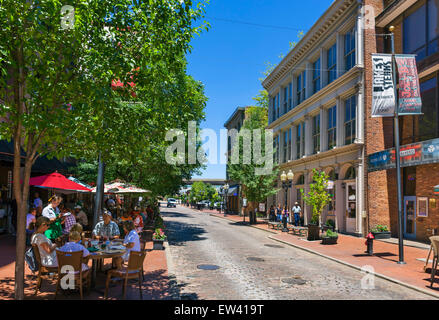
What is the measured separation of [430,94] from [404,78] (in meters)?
3.82

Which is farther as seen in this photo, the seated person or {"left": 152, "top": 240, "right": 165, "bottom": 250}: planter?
{"left": 152, "top": 240, "right": 165, "bottom": 250}: planter

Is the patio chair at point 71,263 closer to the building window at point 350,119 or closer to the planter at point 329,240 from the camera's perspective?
the planter at point 329,240

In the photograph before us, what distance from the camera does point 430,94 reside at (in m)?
18.7

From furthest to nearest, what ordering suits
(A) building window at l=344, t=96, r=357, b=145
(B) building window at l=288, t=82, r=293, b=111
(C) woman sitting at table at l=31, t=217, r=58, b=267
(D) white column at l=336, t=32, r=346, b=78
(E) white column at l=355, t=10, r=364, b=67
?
(B) building window at l=288, t=82, r=293, b=111
(D) white column at l=336, t=32, r=346, b=78
(A) building window at l=344, t=96, r=357, b=145
(E) white column at l=355, t=10, r=364, b=67
(C) woman sitting at table at l=31, t=217, r=58, b=267

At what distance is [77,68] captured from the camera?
7.09 m

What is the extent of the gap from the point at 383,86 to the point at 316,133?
14.8m

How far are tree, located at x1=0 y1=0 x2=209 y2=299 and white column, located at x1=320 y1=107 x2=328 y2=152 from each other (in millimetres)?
21108

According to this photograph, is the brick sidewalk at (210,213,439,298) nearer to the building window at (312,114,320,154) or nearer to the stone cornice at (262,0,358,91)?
the building window at (312,114,320,154)

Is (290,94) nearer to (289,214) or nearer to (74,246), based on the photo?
(289,214)

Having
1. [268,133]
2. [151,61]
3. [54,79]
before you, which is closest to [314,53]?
[268,133]

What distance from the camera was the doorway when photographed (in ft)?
75.9

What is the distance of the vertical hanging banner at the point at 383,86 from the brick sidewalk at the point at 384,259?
595cm

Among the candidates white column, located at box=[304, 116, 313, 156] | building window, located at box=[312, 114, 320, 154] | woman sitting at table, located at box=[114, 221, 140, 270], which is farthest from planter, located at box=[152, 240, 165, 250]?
white column, located at box=[304, 116, 313, 156]

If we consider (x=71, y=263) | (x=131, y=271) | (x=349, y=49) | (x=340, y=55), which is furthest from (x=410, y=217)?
(x=71, y=263)
